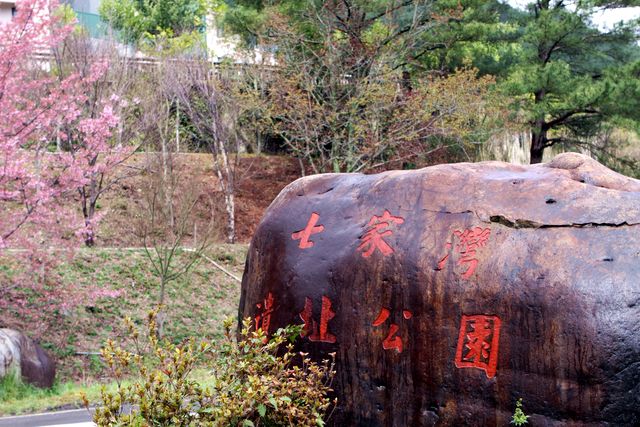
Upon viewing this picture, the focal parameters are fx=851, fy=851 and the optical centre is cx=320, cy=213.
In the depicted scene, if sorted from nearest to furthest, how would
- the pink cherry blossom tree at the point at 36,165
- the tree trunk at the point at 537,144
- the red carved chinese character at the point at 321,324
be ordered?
1. the red carved chinese character at the point at 321,324
2. the pink cherry blossom tree at the point at 36,165
3. the tree trunk at the point at 537,144

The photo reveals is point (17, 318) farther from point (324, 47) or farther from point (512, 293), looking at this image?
point (512, 293)

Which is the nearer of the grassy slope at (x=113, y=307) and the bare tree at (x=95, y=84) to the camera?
the grassy slope at (x=113, y=307)

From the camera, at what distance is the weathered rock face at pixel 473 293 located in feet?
16.1

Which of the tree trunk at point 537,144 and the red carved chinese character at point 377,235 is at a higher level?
the tree trunk at point 537,144

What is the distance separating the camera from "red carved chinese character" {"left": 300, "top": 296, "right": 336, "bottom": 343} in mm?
6055

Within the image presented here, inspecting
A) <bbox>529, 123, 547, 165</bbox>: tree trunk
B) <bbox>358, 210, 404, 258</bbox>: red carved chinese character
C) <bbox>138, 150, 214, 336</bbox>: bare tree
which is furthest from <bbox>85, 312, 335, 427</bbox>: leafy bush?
<bbox>529, 123, 547, 165</bbox>: tree trunk

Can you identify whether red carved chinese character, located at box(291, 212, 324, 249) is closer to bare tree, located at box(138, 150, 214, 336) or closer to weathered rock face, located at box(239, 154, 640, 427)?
weathered rock face, located at box(239, 154, 640, 427)

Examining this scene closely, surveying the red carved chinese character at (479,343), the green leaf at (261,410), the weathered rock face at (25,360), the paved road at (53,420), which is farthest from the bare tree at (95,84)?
the green leaf at (261,410)

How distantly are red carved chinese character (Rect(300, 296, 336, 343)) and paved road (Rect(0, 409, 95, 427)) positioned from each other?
3518 millimetres

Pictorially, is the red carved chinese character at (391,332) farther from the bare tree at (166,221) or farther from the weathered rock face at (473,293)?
the bare tree at (166,221)

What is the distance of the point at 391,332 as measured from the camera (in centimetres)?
570

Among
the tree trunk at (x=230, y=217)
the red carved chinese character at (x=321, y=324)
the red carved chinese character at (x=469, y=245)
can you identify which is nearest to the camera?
the red carved chinese character at (x=469, y=245)

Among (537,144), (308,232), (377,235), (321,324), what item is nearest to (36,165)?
(308,232)

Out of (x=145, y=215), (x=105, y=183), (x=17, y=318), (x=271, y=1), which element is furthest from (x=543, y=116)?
(x=17, y=318)
